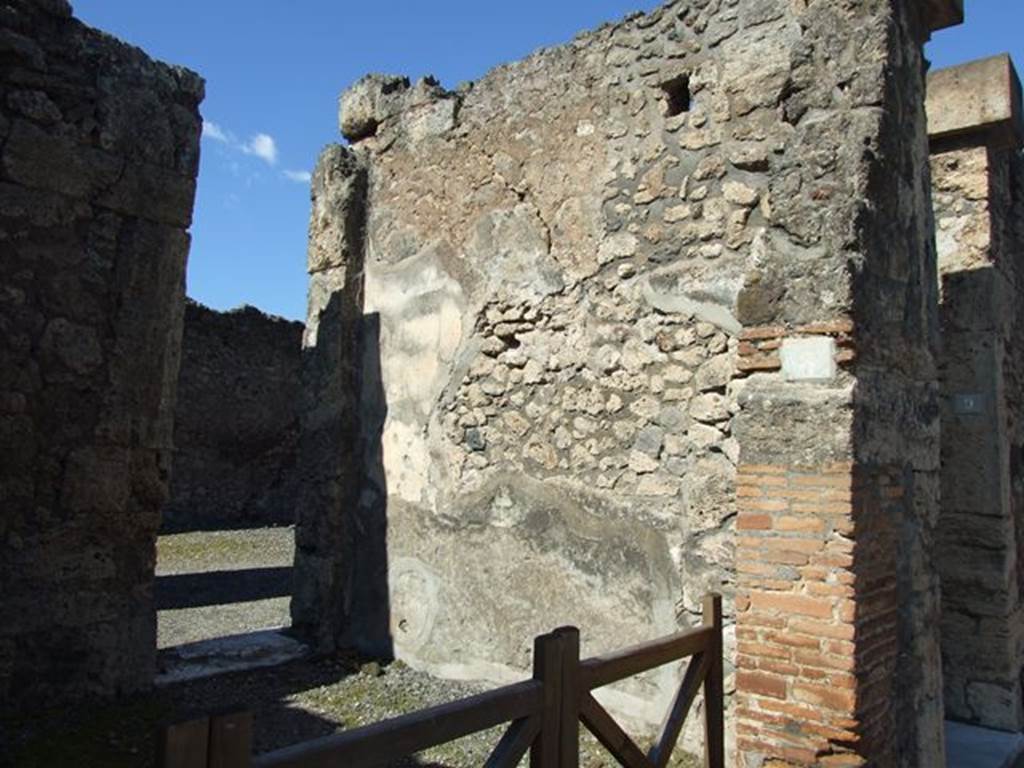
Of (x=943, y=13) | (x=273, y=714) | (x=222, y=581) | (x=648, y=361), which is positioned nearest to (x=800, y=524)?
(x=648, y=361)

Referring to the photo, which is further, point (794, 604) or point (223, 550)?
point (223, 550)

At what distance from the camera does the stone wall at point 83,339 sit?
12.1ft

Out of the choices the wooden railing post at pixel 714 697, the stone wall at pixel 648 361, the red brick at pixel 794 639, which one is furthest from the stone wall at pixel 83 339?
the red brick at pixel 794 639

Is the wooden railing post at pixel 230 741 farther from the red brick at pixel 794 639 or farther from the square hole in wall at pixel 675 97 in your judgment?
the square hole in wall at pixel 675 97

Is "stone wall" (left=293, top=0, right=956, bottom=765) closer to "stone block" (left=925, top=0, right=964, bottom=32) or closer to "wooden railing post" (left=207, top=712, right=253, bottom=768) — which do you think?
"stone block" (left=925, top=0, right=964, bottom=32)

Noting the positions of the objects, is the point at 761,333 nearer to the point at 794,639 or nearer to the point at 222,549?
the point at 794,639

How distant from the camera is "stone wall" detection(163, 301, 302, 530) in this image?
1296 cm

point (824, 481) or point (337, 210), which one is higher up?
point (337, 210)

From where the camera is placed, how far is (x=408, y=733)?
187 cm

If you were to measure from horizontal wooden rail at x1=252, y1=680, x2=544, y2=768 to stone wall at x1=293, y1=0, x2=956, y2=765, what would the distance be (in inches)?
54.5

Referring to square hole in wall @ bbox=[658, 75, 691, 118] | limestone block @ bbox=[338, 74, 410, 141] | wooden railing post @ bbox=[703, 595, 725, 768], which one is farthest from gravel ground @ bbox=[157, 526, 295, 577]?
square hole in wall @ bbox=[658, 75, 691, 118]

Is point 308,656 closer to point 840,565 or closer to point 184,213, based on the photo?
point 184,213

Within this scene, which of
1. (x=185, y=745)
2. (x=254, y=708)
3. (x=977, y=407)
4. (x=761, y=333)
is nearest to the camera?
(x=185, y=745)

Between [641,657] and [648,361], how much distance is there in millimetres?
1699
